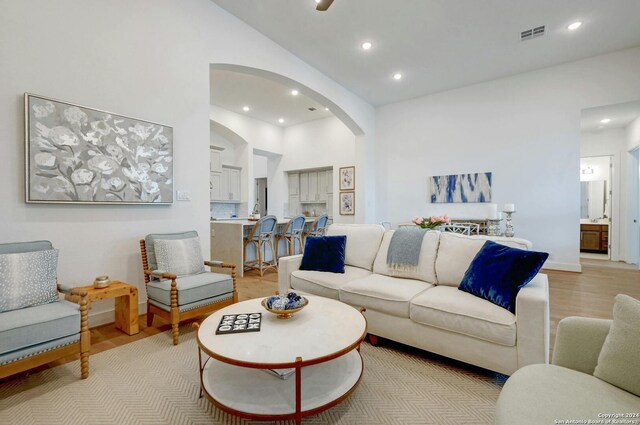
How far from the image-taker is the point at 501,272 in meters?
1.98

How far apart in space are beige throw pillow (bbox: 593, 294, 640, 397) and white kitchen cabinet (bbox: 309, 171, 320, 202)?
7.51 m

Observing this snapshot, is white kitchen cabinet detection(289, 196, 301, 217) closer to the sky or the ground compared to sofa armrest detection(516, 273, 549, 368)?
closer to the sky

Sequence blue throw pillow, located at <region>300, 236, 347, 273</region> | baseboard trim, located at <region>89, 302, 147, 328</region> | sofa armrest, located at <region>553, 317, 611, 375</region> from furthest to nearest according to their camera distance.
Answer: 1. blue throw pillow, located at <region>300, 236, 347, 273</region>
2. baseboard trim, located at <region>89, 302, 147, 328</region>
3. sofa armrest, located at <region>553, 317, 611, 375</region>

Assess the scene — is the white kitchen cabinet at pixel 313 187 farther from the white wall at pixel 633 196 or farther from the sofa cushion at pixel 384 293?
the white wall at pixel 633 196

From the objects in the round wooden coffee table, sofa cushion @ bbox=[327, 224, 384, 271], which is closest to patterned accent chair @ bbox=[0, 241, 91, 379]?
the round wooden coffee table

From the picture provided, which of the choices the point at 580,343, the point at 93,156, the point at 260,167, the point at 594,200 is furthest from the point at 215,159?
the point at 594,200

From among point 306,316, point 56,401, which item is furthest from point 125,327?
point 306,316

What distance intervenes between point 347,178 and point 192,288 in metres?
5.54

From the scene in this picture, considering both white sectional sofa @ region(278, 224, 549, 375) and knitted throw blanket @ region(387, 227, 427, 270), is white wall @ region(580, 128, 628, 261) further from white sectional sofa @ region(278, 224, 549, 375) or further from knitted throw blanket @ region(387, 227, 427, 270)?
knitted throw blanket @ region(387, 227, 427, 270)

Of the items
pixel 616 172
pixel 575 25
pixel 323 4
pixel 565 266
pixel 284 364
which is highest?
pixel 575 25

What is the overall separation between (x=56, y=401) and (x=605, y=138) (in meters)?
9.35

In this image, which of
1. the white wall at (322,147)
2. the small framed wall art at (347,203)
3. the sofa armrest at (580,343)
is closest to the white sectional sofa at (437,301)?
the sofa armrest at (580,343)

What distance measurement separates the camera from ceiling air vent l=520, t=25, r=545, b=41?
4016mm

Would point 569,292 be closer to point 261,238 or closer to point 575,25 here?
point 575,25
